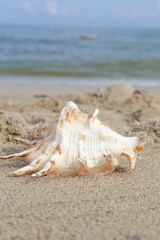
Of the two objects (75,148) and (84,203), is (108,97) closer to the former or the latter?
(75,148)

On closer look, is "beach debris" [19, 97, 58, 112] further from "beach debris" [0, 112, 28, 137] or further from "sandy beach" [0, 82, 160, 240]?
"sandy beach" [0, 82, 160, 240]

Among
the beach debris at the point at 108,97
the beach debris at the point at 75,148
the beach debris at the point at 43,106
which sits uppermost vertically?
the beach debris at the point at 108,97

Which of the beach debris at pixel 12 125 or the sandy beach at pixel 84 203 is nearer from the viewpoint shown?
the sandy beach at pixel 84 203

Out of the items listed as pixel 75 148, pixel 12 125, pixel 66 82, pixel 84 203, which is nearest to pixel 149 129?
pixel 75 148

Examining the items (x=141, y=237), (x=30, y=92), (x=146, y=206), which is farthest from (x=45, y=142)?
(x=30, y=92)

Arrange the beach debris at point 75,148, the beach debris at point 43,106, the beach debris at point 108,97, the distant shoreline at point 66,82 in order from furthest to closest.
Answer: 1. the distant shoreline at point 66,82
2. the beach debris at point 108,97
3. the beach debris at point 43,106
4. the beach debris at point 75,148

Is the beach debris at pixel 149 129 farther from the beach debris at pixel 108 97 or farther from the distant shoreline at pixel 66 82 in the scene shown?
the distant shoreline at pixel 66 82

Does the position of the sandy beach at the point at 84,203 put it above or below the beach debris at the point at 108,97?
below

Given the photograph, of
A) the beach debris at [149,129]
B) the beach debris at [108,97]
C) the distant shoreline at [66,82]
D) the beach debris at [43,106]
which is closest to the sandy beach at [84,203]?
the beach debris at [149,129]

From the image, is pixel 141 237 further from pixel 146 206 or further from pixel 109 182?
pixel 109 182
